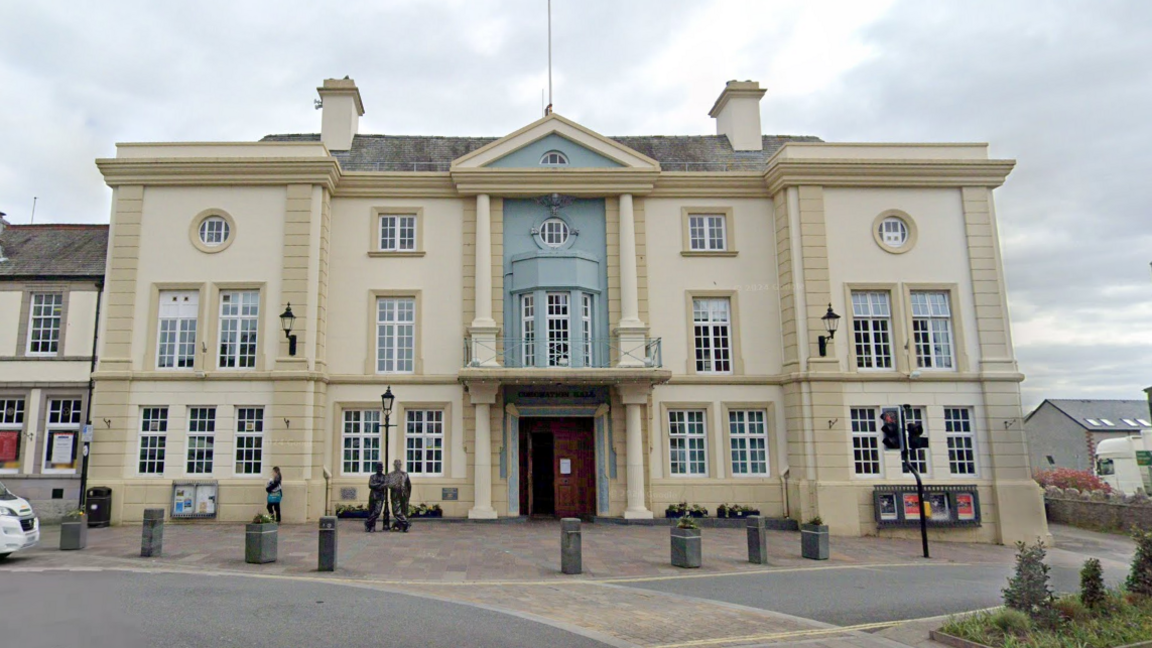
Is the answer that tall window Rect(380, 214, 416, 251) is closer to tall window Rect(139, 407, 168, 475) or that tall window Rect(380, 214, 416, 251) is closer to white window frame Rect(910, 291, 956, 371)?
tall window Rect(139, 407, 168, 475)

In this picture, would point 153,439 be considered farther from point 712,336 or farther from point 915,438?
point 915,438

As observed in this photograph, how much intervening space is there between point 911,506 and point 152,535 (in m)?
17.7

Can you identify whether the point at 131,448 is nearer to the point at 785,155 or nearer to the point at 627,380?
the point at 627,380

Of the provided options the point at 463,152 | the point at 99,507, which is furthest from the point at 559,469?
the point at 99,507

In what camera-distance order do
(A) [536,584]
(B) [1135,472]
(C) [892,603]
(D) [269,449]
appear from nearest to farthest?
→ 1. (C) [892,603]
2. (A) [536,584]
3. (D) [269,449]
4. (B) [1135,472]

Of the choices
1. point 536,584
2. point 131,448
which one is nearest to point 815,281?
point 536,584

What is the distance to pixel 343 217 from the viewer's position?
21.9m

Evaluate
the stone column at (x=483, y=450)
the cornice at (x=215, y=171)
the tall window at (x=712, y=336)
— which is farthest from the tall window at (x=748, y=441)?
the cornice at (x=215, y=171)

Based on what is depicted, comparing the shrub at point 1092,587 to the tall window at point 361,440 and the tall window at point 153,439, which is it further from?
the tall window at point 153,439

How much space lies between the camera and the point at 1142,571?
31.2ft

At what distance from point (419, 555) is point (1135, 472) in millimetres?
33320

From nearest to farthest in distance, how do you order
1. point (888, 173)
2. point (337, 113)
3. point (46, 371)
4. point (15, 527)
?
point (15, 527) → point (46, 371) → point (888, 173) → point (337, 113)

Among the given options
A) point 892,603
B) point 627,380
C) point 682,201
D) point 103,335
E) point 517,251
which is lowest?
point 892,603

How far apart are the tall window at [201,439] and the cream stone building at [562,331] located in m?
0.07
